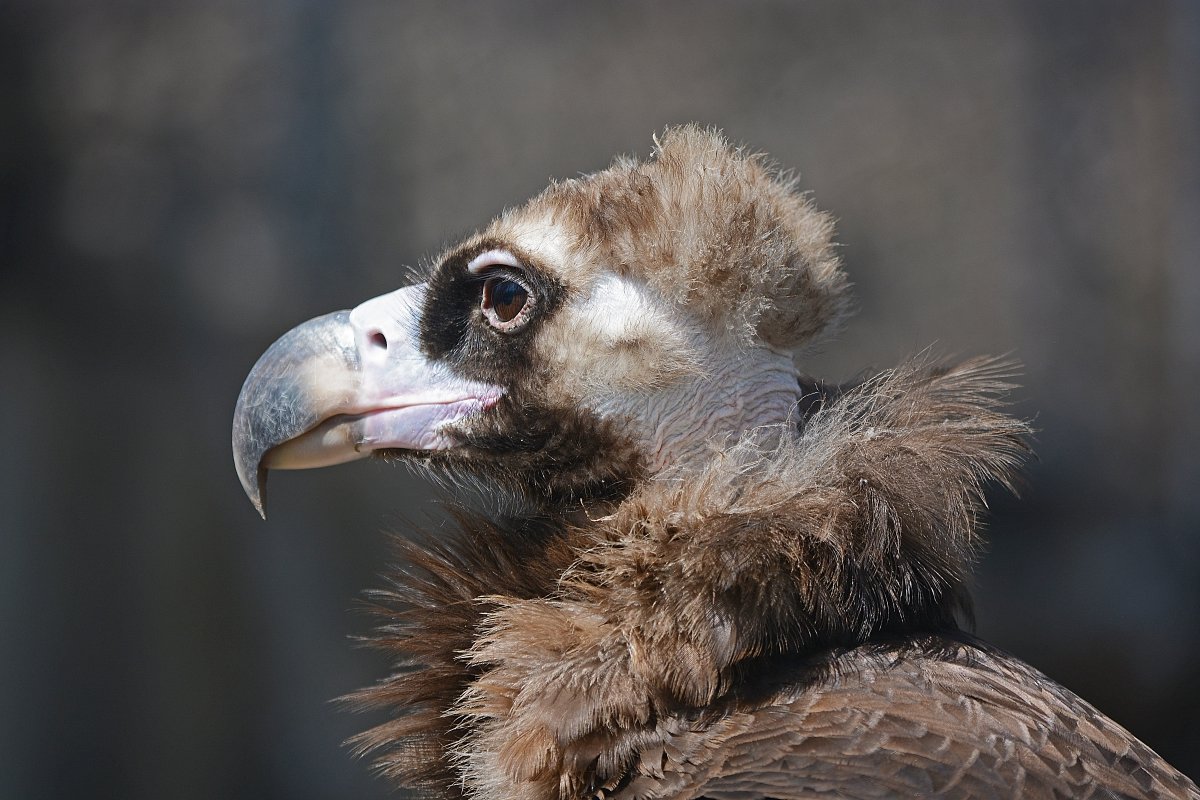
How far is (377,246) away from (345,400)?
3.58m

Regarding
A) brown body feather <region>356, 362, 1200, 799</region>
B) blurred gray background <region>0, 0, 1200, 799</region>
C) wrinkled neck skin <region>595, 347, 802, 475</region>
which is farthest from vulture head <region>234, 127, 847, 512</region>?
blurred gray background <region>0, 0, 1200, 799</region>

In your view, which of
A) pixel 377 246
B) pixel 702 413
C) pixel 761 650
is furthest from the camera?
pixel 377 246

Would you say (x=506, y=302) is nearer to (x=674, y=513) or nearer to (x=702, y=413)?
(x=702, y=413)

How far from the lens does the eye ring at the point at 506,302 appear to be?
1935mm

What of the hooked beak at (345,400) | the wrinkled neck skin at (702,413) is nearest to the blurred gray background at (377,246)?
the hooked beak at (345,400)

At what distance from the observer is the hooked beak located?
194 cm

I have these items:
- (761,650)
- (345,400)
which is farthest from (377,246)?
(761,650)

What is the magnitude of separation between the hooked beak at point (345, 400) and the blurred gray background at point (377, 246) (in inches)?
129

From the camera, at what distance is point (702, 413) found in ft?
6.15

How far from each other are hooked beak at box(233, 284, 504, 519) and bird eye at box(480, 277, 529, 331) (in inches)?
4.8

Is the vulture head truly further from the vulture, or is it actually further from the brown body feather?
the brown body feather

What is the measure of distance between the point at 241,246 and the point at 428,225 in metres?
0.92

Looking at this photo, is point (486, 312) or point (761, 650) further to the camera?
point (486, 312)

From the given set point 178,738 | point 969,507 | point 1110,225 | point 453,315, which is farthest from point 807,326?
point 178,738
